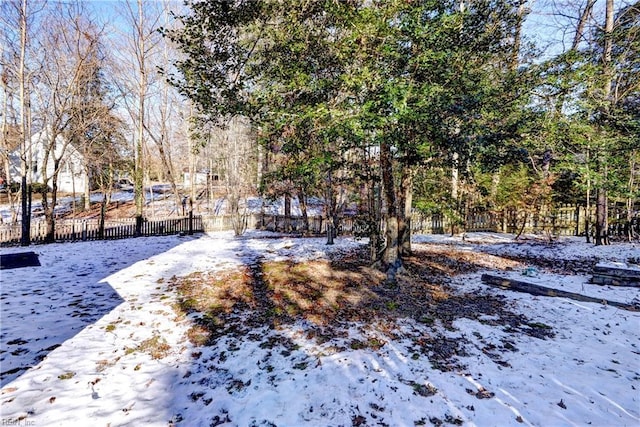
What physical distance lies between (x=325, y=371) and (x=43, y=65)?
16.0 meters

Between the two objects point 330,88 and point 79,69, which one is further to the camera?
point 79,69

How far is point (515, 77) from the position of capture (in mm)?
5898

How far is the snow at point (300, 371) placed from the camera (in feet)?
9.22

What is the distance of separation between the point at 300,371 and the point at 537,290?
16.6 feet

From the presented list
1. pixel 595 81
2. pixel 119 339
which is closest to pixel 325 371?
pixel 119 339

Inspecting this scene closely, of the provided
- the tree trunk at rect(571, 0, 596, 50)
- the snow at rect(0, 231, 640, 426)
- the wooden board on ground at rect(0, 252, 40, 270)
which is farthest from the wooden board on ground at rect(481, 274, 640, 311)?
the wooden board on ground at rect(0, 252, 40, 270)

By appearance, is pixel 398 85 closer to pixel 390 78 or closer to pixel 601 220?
pixel 390 78

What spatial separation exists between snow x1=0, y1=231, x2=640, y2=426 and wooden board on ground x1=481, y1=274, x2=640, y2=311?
0.18 meters

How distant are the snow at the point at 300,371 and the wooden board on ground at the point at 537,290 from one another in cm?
18

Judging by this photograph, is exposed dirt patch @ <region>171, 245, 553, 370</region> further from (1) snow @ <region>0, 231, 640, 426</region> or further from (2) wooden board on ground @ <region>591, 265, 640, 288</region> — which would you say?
(2) wooden board on ground @ <region>591, 265, 640, 288</region>

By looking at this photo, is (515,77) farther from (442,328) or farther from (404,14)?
(442,328)

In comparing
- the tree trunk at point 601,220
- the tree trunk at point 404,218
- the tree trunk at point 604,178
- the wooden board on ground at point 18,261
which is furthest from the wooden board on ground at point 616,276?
the wooden board on ground at point 18,261

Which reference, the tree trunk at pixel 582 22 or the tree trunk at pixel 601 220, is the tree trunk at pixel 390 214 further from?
the tree trunk at pixel 582 22

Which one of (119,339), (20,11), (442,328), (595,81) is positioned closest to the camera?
(119,339)
